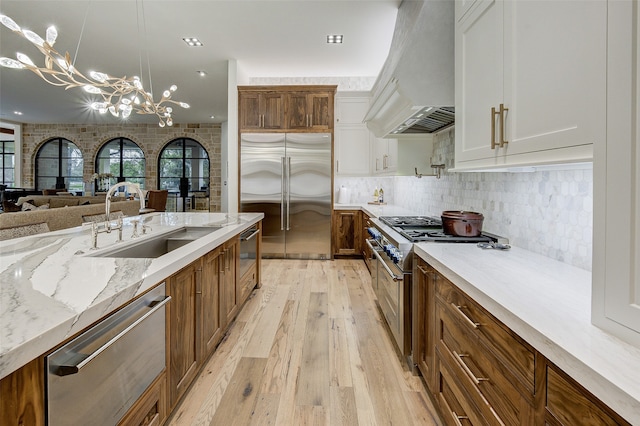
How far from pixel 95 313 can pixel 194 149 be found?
998 centimetres

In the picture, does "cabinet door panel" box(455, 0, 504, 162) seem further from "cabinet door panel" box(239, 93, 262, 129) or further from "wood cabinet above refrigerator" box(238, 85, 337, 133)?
"cabinet door panel" box(239, 93, 262, 129)

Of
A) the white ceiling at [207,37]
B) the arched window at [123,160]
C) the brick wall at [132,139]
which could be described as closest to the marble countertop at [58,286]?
the white ceiling at [207,37]

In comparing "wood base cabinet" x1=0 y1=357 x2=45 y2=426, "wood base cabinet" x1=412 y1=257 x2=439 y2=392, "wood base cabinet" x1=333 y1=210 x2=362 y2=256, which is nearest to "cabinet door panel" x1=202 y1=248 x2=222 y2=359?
"wood base cabinet" x1=0 y1=357 x2=45 y2=426

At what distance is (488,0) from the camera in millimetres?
1403

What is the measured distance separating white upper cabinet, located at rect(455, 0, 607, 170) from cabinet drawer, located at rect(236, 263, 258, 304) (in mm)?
2032

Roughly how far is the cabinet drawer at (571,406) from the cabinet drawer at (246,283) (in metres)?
2.34

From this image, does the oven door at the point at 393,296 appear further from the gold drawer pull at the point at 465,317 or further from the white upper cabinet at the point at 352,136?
the white upper cabinet at the point at 352,136

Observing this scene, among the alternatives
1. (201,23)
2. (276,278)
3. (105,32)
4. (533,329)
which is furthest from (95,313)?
(105,32)

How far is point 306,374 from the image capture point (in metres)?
2.02

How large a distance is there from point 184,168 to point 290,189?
642 cm

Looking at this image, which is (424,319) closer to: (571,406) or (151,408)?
(571,406)

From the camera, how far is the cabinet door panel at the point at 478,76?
4.45ft

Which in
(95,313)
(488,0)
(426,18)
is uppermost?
(426,18)

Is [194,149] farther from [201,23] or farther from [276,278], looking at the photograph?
[276,278]
